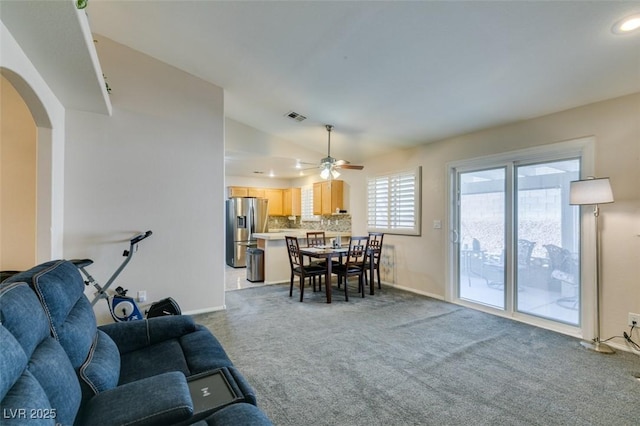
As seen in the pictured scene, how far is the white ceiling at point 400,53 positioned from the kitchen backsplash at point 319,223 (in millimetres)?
2912

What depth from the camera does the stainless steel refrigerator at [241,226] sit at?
7316mm

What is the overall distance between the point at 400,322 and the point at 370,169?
3216 millimetres

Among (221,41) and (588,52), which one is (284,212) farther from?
(588,52)

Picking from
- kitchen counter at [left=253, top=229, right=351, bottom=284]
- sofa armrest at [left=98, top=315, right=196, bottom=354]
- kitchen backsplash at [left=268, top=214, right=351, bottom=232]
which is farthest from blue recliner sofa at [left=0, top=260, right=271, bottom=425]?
kitchen backsplash at [left=268, top=214, right=351, bottom=232]

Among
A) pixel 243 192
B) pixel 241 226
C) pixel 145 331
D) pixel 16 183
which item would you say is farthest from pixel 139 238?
pixel 243 192

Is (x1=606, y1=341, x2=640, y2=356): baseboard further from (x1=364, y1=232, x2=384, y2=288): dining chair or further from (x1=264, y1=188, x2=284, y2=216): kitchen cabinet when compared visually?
(x1=264, y1=188, x2=284, y2=216): kitchen cabinet

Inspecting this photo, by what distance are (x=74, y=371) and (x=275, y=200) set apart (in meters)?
7.31

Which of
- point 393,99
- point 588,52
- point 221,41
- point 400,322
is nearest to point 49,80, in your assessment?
point 221,41

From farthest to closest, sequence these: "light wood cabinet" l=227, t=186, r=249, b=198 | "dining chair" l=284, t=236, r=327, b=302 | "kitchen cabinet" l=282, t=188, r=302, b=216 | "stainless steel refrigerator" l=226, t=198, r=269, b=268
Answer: "kitchen cabinet" l=282, t=188, r=302, b=216 → "light wood cabinet" l=227, t=186, r=249, b=198 → "stainless steel refrigerator" l=226, t=198, r=269, b=268 → "dining chair" l=284, t=236, r=327, b=302

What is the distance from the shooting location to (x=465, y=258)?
435 cm

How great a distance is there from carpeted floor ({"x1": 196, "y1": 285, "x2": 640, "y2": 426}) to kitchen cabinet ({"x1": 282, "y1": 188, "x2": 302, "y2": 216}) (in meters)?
4.48

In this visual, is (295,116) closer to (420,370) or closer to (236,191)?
(420,370)

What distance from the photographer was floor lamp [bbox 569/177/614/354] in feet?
8.90

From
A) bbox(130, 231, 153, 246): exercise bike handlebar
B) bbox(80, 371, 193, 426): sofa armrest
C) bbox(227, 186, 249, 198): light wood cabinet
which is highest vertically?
Result: bbox(227, 186, 249, 198): light wood cabinet
